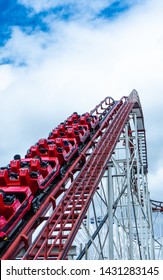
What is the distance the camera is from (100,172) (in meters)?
7.02

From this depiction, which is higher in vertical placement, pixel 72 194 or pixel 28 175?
pixel 28 175

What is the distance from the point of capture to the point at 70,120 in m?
9.97

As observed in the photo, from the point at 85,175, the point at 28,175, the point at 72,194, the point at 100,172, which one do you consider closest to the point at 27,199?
the point at 28,175

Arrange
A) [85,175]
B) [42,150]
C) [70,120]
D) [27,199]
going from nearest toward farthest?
[27,199]
[85,175]
[42,150]
[70,120]

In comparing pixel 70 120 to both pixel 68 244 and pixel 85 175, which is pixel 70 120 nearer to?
pixel 85 175

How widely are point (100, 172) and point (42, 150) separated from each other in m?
1.28

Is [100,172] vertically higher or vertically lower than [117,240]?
higher
